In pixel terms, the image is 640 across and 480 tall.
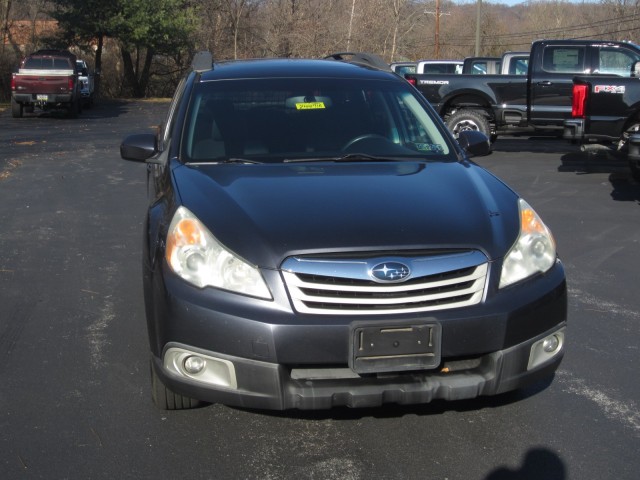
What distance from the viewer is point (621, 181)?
12664mm

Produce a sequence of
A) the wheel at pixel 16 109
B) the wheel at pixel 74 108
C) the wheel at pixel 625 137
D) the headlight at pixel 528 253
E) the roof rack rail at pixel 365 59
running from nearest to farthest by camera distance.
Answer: the headlight at pixel 528 253 → the roof rack rail at pixel 365 59 → the wheel at pixel 625 137 → the wheel at pixel 16 109 → the wheel at pixel 74 108

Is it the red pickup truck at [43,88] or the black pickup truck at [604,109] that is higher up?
the black pickup truck at [604,109]

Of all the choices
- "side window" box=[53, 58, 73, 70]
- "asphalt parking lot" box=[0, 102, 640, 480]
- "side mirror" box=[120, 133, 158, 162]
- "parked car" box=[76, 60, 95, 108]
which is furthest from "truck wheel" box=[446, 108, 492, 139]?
"parked car" box=[76, 60, 95, 108]

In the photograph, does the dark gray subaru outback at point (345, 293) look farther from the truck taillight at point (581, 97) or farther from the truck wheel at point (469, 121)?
the truck wheel at point (469, 121)

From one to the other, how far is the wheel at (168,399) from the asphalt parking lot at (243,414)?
0.18 ft

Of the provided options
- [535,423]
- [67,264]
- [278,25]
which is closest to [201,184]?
[535,423]

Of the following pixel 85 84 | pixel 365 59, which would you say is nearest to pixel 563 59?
pixel 365 59

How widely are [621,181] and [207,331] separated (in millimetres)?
10477

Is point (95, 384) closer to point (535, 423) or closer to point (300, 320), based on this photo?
point (300, 320)

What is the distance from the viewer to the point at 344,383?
140 inches

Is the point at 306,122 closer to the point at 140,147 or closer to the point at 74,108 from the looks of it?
the point at 140,147

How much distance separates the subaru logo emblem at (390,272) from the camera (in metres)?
3.52

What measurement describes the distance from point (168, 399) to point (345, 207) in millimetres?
1264

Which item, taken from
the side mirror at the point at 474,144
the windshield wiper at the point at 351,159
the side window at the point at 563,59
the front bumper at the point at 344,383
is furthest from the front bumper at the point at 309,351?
the side window at the point at 563,59
